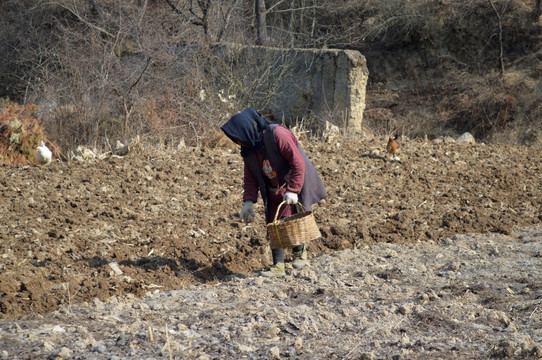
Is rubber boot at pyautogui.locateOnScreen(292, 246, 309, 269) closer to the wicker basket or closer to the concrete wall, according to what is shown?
the wicker basket

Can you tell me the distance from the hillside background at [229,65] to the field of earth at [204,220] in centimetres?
211

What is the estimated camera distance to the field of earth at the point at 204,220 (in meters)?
4.48

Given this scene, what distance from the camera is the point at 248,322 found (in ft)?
12.1

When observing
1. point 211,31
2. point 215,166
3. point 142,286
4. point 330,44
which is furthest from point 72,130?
point 330,44

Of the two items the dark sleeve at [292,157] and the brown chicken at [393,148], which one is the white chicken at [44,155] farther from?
the dark sleeve at [292,157]

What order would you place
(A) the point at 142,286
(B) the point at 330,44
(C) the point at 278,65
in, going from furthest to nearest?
(B) the point at 330,44, (C) the point at 278,65, (A) the point at 142,286

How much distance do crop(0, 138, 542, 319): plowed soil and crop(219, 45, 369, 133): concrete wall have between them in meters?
3.99

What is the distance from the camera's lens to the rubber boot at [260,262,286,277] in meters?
4.87

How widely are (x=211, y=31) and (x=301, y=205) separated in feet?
34.7

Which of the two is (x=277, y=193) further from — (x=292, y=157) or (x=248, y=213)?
(x=292, y=157)

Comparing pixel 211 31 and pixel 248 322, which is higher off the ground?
pixel 211 31

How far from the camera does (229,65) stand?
12.9m

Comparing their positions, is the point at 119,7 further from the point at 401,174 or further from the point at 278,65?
the point at 401,174

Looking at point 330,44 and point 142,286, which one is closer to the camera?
point 142,286
